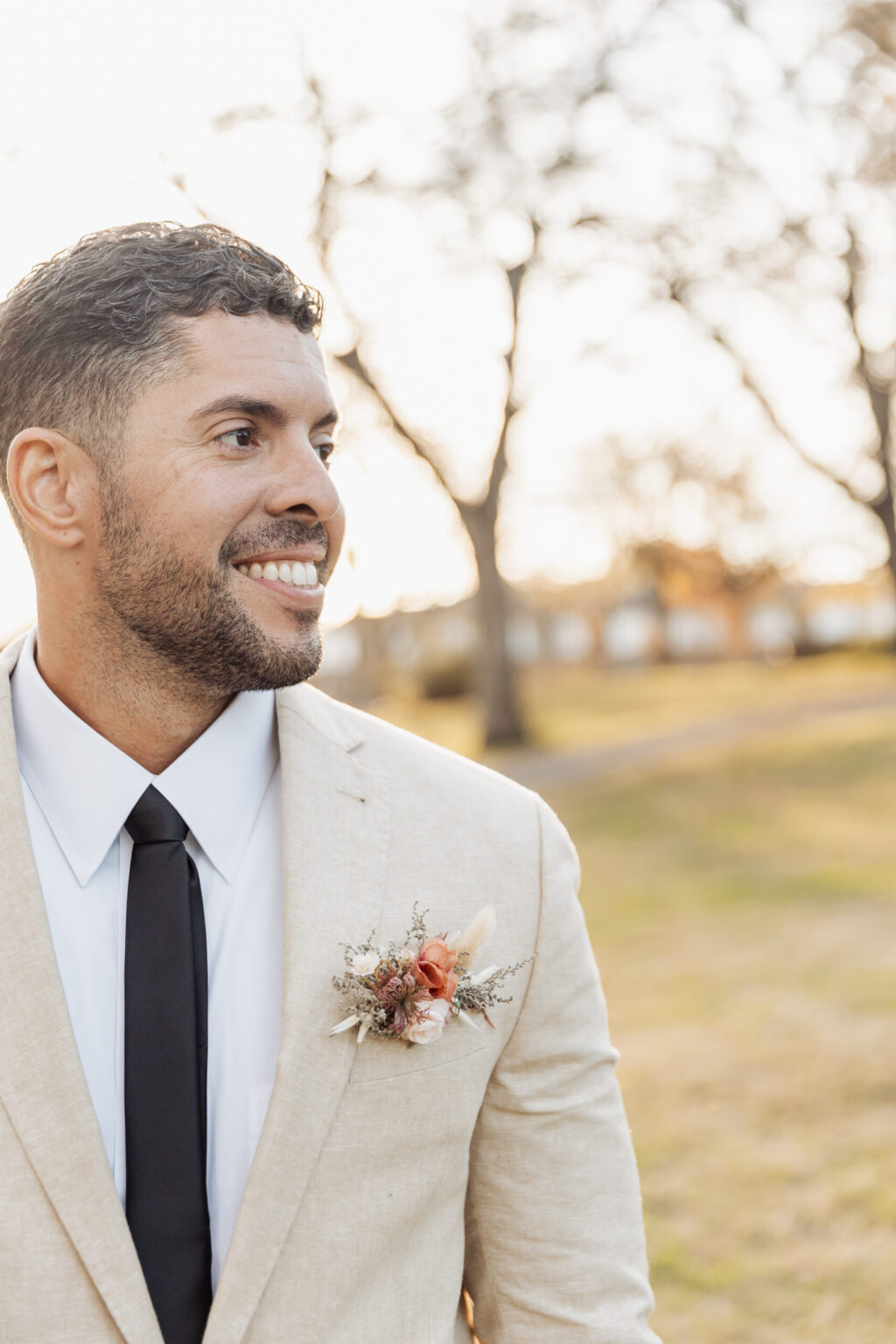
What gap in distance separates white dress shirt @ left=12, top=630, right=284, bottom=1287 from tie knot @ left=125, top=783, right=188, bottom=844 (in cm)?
2

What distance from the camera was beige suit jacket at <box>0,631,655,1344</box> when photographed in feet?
5.53

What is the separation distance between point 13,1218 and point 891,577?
1851cm

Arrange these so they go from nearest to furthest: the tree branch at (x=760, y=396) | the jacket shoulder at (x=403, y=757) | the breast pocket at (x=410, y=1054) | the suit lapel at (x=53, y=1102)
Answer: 1. the suit lapel at (x=53, y=1102)
2. the breast pocket at (x=410, y=1054)
3. the jacket shoulder at (x=403, y=757)
4. the tree branch at (x=760, y=396)

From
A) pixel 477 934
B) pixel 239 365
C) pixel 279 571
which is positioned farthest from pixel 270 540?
pixel 477 934

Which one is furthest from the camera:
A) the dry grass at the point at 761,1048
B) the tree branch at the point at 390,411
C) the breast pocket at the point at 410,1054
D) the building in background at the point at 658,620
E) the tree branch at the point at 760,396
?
the building in background at the point at 658,620

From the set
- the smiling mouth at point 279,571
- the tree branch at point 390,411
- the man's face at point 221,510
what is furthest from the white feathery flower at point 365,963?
the tree branch at point 390,411

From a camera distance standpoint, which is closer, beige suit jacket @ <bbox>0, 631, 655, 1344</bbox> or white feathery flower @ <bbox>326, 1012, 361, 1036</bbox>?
beige suit jacket @ <bbox>0, 631, 655, 1344</bbox>

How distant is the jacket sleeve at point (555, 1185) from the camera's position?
2.01 metres

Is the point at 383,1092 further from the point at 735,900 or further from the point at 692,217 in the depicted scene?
the point at 692,217

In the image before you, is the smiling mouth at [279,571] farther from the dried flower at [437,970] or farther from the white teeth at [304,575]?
the dried flower at [437,970]

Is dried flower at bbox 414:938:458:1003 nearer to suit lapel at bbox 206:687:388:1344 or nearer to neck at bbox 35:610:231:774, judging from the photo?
suit lapel at bbox 206:687:388:1344

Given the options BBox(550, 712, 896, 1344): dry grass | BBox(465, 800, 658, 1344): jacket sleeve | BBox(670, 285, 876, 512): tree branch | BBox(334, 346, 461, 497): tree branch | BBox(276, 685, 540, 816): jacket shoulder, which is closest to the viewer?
BBox(465, 800, 658, 1344): jacket sleeve

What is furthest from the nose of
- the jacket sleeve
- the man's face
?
the jacket sleeve

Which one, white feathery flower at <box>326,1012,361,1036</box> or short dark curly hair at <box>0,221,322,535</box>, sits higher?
short dark curly hair at <box>0,221,322,535</box>
